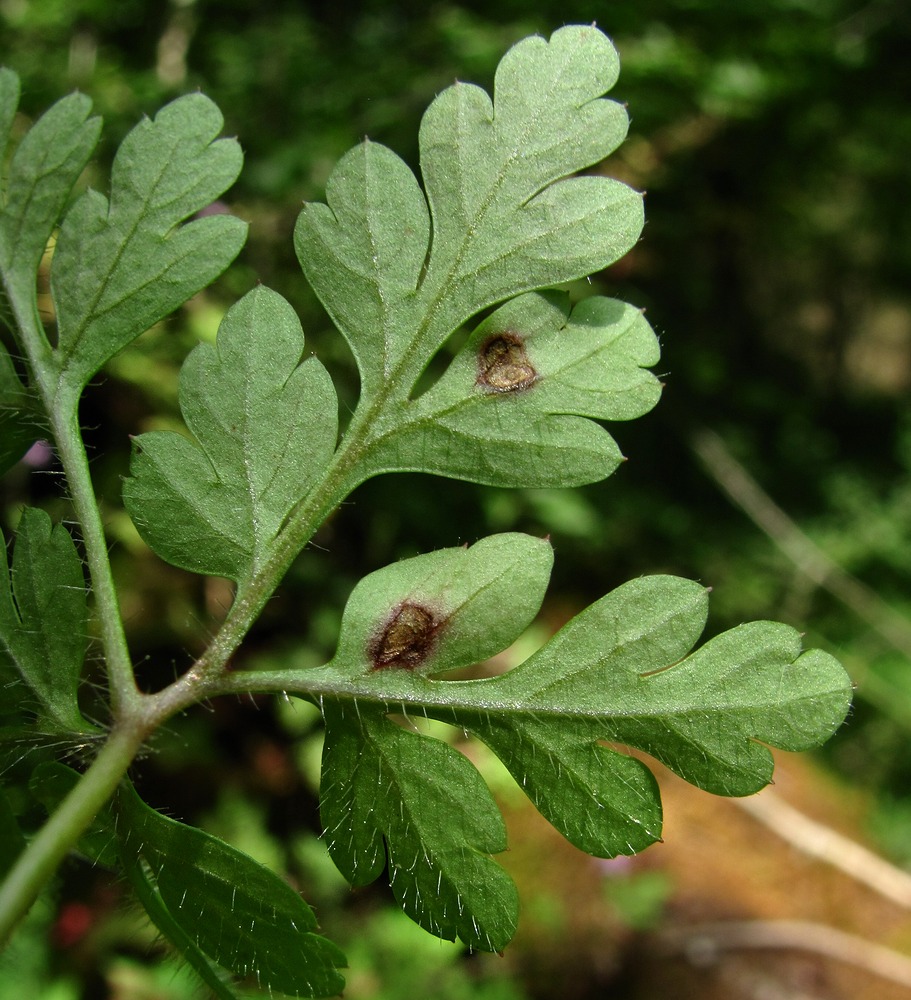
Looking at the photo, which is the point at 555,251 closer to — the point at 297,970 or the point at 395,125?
the point at 297,970

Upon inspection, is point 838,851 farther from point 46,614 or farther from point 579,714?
point 46,614

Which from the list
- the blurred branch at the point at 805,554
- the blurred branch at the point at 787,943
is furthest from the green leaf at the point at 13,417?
the blurred branch at the point at 805,554

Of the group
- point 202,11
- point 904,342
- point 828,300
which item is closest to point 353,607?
point 202,11

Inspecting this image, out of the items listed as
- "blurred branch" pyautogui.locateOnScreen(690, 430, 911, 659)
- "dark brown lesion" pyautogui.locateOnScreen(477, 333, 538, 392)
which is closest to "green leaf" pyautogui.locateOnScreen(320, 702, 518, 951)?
"dark brown lesion" pyautogui.locateOnScreen(477, 333, 538, 392)

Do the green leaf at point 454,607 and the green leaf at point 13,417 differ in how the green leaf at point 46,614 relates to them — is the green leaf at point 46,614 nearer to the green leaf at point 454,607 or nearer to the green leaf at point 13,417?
the green leaf at point 13,417

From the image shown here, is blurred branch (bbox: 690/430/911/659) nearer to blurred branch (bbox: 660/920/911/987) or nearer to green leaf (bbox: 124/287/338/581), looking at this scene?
blurred branch (bbox: 660/920/911/987)

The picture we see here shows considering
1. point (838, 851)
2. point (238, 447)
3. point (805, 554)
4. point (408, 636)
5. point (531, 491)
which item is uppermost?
point (238, 447)

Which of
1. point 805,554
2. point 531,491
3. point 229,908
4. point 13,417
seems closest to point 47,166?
point 13,417
